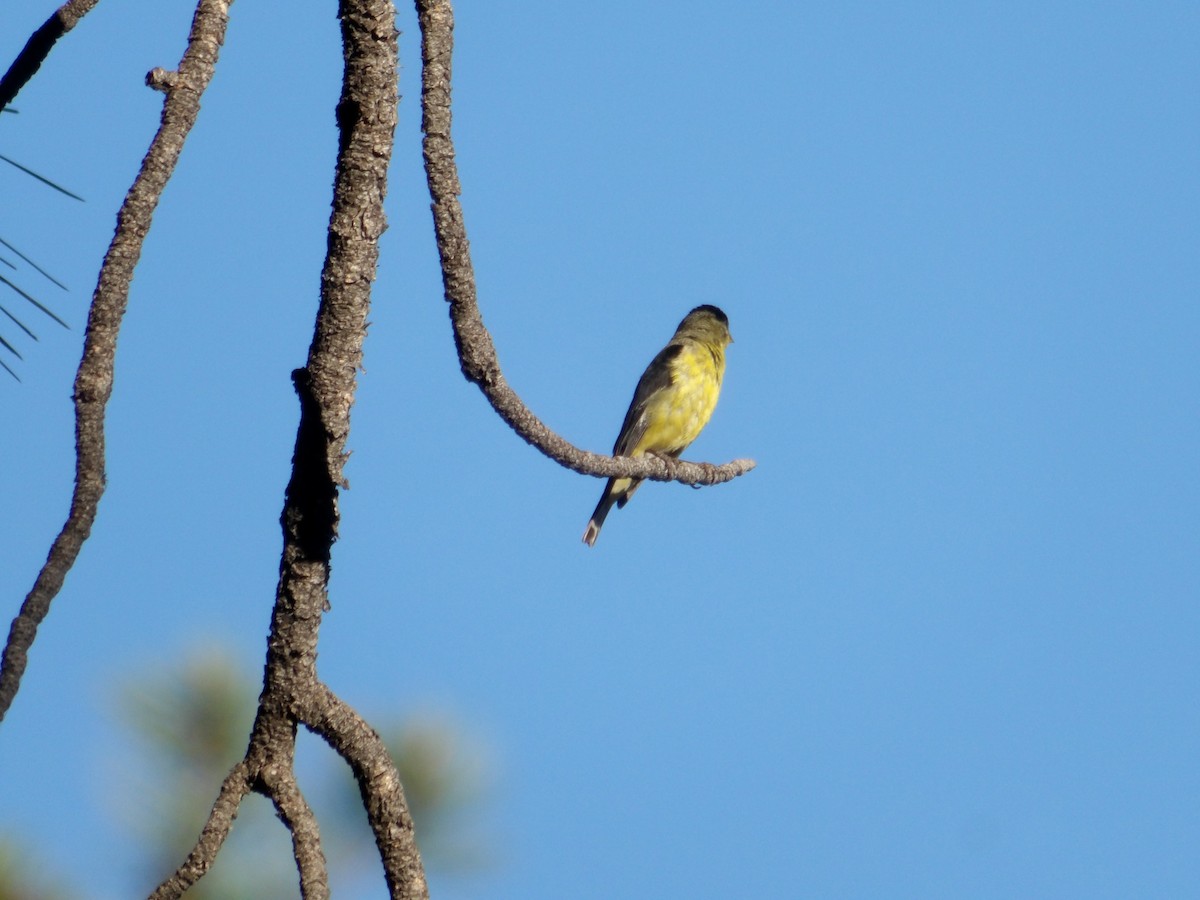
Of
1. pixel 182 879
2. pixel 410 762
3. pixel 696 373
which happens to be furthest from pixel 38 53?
pixel 696 373

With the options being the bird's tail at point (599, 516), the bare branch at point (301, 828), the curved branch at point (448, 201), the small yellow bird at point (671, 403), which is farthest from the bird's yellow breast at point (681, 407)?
the bare branch at point (301, 828)

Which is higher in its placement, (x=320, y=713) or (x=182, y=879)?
(x=320, y=713)

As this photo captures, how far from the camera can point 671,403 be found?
10305 millimetres

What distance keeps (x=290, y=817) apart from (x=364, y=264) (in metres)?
0.90

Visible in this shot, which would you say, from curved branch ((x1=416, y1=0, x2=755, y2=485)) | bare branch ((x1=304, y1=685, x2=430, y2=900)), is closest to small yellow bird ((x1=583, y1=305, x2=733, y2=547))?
curved branch ((x1=416, y1=0, x2=755, y2=485))

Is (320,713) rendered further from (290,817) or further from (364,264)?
(364,264)

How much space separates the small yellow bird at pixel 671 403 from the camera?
1030 centimetres

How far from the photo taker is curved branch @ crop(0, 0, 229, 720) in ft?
6.39

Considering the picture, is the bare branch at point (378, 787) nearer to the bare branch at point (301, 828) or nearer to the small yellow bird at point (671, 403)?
the bare branch at point (301, 828)

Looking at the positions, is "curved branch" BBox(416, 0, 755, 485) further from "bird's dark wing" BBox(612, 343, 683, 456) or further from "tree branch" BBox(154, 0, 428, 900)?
"bird's dark wing" BBox(612, 343, 683, 456)

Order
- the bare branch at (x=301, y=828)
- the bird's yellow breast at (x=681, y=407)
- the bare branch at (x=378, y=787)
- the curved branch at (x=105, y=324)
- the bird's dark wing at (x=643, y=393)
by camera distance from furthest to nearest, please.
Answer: the bird's dark wing at (x=643, y=393), the bird's yellow breast at (x=681, y=407), the bare branch at (x=378, y=787), the bare branch at (x=301, y=828), the curved branch at (x=105, y=324)

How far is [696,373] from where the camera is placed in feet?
34.6

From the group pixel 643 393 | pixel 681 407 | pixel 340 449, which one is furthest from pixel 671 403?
pixel 340 449

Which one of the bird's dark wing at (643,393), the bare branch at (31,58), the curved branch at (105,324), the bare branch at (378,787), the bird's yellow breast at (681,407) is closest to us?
the curved branch at (105,324)
